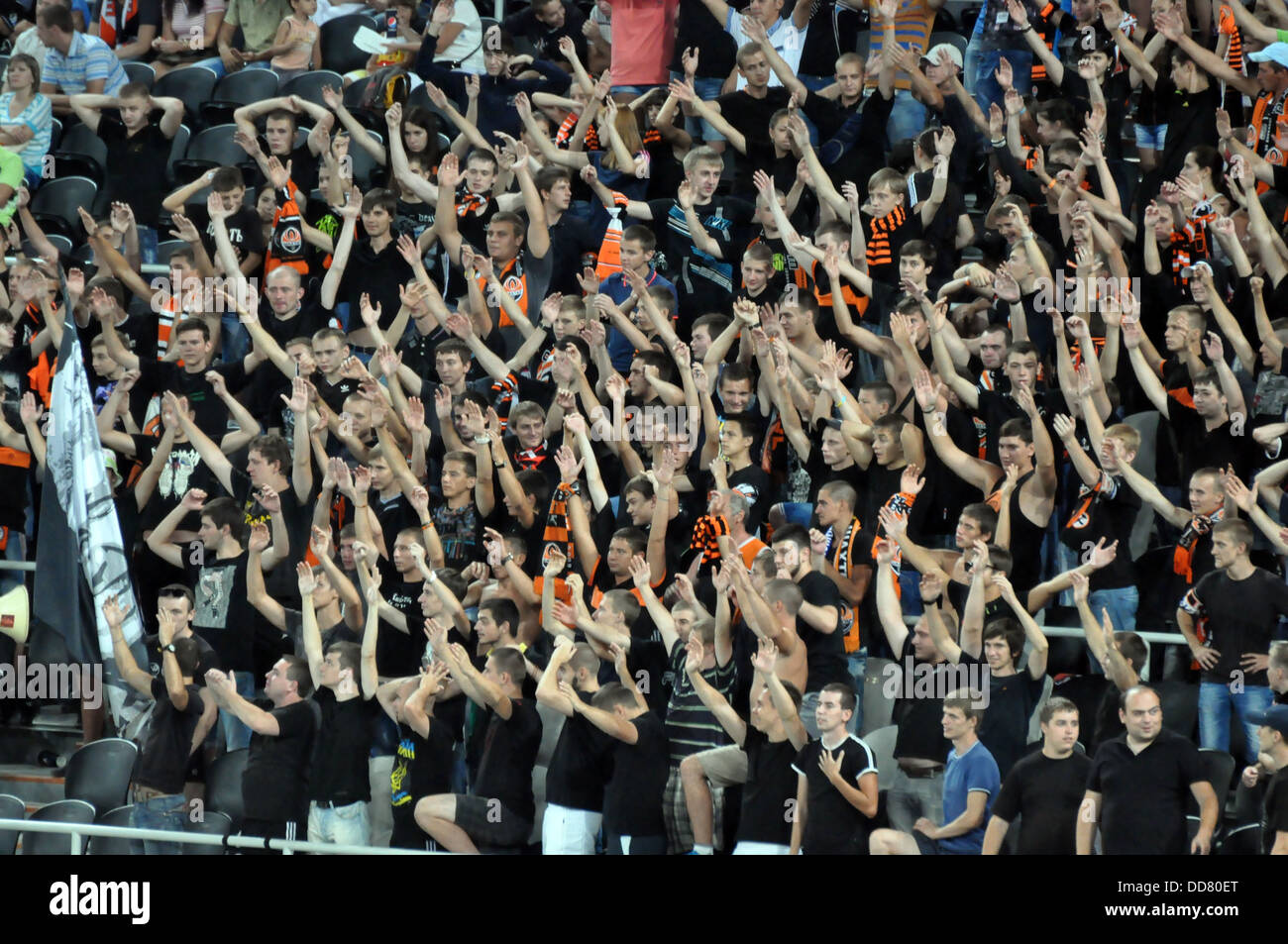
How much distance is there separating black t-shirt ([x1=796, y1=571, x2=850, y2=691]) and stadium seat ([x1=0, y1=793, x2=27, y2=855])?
3986 mm

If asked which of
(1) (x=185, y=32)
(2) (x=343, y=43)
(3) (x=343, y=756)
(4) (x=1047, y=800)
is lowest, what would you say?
(4) (x=1047, y=800)

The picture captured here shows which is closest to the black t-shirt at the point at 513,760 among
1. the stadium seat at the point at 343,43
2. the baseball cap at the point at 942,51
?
the baseball cap at the point at 942,51

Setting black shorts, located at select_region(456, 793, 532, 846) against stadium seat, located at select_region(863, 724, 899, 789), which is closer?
stadium seat, located at select_region(863, 724, 899, 789)

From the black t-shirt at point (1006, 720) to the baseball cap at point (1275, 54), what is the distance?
173 inches

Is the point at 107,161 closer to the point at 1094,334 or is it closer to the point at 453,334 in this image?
the point at 453,334

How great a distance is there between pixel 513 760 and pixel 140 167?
6.43 m

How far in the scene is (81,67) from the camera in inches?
600

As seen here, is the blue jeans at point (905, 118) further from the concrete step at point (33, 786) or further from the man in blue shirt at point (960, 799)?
the concrete step at point (33, 786)

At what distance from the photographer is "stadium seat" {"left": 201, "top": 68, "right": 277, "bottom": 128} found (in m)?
15.2

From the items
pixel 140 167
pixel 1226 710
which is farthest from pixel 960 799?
pixel 140 167

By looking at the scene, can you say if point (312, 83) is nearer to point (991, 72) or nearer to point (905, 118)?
point (905, 118)

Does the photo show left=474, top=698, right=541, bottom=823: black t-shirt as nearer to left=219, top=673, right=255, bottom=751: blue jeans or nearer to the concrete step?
left=219, top=673, right=255, bottom=751: blue jeans

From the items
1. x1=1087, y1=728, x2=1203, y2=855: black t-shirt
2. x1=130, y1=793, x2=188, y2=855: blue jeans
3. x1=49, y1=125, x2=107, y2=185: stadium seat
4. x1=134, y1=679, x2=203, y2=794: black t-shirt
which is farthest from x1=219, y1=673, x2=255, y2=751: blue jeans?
x1=49, y1=125, x2=107, y2=185: stadium seat
